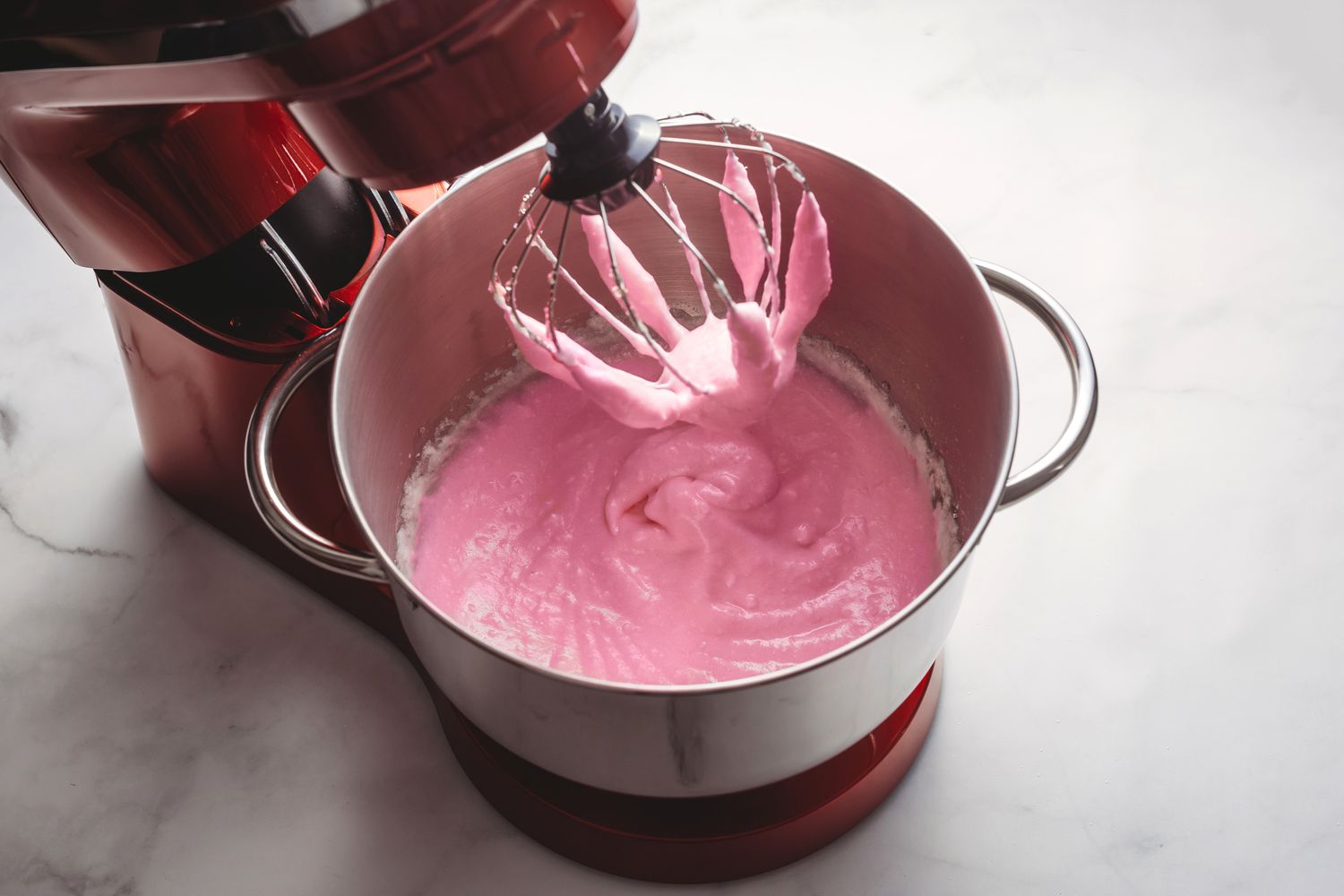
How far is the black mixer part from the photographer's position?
0.41 m

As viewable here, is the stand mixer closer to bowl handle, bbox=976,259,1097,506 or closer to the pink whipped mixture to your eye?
the pink whipped mixture

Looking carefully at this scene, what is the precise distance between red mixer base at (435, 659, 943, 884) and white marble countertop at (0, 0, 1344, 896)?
24mm

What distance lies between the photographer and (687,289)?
0.84 metres

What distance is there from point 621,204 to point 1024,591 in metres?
0.45

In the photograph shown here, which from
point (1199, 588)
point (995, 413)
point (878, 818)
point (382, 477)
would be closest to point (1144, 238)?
point (1199, 588)

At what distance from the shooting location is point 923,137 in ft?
3.19

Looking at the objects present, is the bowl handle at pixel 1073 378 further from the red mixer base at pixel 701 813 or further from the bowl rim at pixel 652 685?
the red mixer base at pixel 701 813

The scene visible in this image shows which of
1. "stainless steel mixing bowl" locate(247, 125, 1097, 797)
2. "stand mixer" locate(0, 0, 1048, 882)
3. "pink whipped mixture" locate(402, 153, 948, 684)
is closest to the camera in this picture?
"stand mixer" locate(0, 0, 1048, 882)

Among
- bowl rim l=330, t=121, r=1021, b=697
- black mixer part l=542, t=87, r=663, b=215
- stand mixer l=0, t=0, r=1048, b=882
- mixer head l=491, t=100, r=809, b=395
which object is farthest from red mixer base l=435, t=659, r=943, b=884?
black mixer part l=542, t=87, r=663, b=215

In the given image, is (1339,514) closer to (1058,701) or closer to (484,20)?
(1058,701)

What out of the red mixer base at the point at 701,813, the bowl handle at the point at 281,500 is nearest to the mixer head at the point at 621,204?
the bowl handle at the point at 281,500

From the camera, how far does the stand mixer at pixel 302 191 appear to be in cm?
36

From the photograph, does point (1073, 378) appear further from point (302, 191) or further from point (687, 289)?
point (302, 191)

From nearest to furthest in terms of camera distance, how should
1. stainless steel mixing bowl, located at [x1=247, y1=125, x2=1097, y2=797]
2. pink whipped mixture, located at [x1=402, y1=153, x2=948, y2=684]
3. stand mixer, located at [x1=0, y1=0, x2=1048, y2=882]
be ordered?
stand mixer, located at [x1=0, y1=0, x2=1048, y2=882]
stainless steel mixing bowl, located at [x1=247, y1=125, x2=1097, y2=797]
pink whipped mixture, located at [x1=402, y1=153, x2=948, y2=684]
